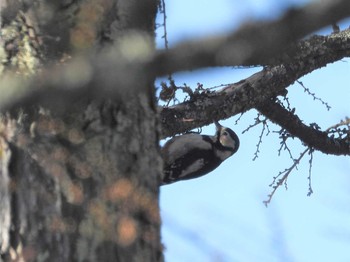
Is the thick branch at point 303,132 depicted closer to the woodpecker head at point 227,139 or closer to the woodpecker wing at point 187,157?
the woodpecker wing at point 187,157

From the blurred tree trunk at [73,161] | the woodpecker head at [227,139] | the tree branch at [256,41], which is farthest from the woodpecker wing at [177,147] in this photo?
the tree branch at [256,41]

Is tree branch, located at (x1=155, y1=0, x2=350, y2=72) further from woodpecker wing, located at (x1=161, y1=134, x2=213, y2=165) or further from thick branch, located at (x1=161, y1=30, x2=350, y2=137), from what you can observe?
woodpecker wing, located at (x1=161, y1=134, x2=213, y2=165)

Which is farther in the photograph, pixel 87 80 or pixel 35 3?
pixel 35 3

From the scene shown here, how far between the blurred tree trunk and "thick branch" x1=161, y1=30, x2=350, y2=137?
76.1 inches

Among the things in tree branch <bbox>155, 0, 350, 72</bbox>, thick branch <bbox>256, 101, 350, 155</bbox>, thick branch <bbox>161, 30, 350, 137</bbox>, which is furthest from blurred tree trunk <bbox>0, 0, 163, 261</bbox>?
thick branch <bbox>256, 101, 350, 155</bbox>

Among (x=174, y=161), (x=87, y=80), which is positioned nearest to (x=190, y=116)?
(x=174, y=161)

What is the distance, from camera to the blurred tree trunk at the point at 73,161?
182 cm

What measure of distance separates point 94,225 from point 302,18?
3.48 feet

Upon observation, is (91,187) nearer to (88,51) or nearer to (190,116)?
(88,51)

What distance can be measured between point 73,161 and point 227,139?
3.88 metres

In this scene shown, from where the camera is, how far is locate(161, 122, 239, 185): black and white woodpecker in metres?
5.11

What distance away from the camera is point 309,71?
4277 mm

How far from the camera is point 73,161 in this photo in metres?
1.89

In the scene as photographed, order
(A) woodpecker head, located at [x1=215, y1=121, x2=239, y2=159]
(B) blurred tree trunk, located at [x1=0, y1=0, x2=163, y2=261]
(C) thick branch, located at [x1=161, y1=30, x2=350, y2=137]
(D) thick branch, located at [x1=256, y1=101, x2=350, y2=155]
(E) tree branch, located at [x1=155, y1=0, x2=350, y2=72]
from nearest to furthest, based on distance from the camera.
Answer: (E) tree branch, located at [x1=155, y1=0, x2=350, y2=72] → (B) blurred tree trunk, located at [x1=0, y1=0, x2=163, y2=261] → (C) thick branch, located at [x1=161, y1=30, x2=350, y2=137] → (D) thick branch, located at [x1=256, y1=101, x2=350, y2=155] → (A) woodpecker head, located at [x1=215, y1=121, x2=239, y2=159]
